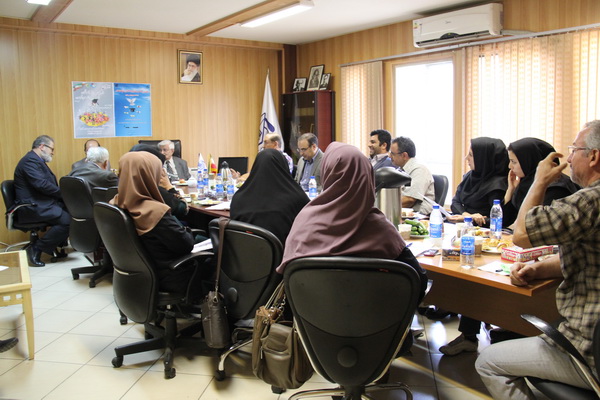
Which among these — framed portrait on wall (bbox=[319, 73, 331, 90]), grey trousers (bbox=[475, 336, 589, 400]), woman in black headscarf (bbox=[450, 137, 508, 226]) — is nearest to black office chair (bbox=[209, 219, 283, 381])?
grey trousers (bbox=[475, 336, 589, 400])

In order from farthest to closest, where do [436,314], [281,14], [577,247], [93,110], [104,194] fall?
[93,110], [281,14], [104,194], [436,314], [577,247]

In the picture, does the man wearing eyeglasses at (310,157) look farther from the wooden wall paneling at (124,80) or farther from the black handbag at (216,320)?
the black handbag at (216,320)

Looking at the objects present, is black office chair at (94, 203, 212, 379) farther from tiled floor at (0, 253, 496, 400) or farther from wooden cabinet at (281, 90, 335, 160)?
wooden cabinet at (281, 90, 335, 160)

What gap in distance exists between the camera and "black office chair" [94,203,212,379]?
2658 mm

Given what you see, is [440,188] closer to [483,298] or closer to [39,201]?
[483,298]

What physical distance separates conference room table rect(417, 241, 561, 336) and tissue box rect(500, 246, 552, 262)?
0.04 m

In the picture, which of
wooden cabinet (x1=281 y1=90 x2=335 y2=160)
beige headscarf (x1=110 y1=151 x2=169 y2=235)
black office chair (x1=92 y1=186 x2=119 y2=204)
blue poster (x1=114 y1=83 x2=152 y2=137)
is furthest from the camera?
wooden cabinet (x1=281 y1=90 x2=335 y2=160)

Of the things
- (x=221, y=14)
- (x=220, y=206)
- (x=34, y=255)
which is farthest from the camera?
(x=221, y=14)

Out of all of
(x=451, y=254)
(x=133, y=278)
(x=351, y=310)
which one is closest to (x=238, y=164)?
(x=133, y=278)

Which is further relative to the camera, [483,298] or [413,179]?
[413,179]

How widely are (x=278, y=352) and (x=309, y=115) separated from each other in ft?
18.8

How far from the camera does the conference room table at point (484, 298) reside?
2322mm

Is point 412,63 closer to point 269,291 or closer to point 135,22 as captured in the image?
point 135,22

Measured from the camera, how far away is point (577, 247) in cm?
182
